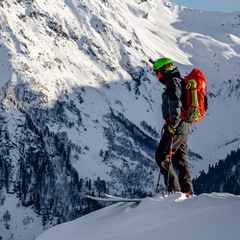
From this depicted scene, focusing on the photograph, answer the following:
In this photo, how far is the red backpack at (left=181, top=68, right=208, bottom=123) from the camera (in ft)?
49.0

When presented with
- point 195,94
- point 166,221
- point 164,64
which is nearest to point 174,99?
point 195,94

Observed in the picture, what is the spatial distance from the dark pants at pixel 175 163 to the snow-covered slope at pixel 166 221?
5.62ft

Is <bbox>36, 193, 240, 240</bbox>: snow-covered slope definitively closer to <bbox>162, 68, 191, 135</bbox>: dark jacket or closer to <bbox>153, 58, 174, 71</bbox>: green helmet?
<bbox>162, 68, 191, 135</bbox>: dark jacket

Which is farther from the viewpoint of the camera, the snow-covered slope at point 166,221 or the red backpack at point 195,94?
the red backpack at point 195,94

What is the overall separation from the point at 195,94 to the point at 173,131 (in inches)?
44.0

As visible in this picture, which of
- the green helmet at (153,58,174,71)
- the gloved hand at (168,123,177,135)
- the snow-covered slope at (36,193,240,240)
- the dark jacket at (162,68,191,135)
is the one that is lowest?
the snow-covered slope at (36,193,240,240)

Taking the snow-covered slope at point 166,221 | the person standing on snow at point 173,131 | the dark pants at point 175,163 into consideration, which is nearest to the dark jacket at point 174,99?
the person standing on snow at point 173,131

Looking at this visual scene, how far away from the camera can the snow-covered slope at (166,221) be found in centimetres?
1016

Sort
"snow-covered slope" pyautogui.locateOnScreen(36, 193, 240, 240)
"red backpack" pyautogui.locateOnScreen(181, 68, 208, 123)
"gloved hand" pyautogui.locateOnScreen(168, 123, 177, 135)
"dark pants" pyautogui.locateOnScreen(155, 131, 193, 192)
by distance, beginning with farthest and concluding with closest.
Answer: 1. "dark pants" pyautogui.locateOnScreen(155, 131, 193, 192)
2. "gloved hand" pyautogui.locateOnScreen(168, 123, 177, 135)
3. "red backpack" pyautogui.locateOnScreen(181, 68, 208, 123)
4. "snow-covered slope" pyautogui.locateOnScreen(36, 193, 240, 240)

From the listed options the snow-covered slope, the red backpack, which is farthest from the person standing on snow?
the snow-covered slope

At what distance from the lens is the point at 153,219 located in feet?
39.2

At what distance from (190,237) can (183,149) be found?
20.1 feet

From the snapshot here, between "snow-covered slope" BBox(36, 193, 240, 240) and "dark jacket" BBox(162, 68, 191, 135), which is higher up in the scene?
"dark jacket" BBox(162, 68, 191, 135)

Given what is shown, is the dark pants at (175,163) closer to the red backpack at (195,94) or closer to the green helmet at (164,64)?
the red backpack at (195,94)
